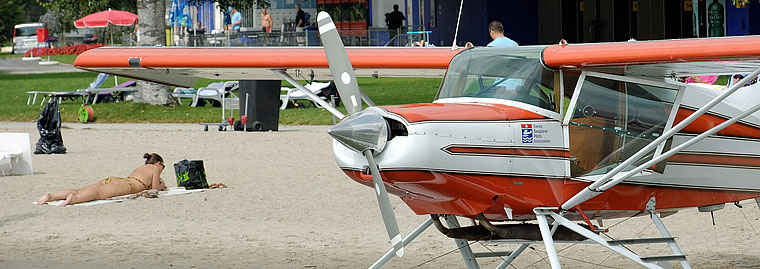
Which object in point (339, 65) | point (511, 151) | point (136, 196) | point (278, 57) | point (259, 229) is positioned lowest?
point (259, 229)

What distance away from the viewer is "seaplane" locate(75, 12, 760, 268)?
6.20m

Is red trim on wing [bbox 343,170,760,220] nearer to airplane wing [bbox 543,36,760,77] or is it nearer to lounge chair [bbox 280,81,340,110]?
airplane wing [bbox 543,36,760,77]

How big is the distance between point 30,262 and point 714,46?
590 cm

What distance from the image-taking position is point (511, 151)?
21.1ft

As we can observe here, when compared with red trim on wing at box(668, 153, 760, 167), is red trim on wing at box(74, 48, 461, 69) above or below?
above

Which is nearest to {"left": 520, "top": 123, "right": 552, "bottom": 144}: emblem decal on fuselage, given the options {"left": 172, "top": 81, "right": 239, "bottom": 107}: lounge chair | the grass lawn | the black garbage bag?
the black garbage bag

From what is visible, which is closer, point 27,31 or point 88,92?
point 88,92

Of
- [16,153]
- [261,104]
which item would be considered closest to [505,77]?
[16,153]

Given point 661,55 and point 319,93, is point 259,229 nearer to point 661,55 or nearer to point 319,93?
point 661,55

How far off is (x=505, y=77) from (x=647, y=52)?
893 millimetres

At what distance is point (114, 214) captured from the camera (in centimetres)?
1173

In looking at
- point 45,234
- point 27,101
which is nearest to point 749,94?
point 45,234

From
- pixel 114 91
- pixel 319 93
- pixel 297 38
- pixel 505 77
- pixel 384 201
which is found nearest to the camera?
pixel 384 201

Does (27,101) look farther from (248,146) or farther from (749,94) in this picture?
(749,94)
